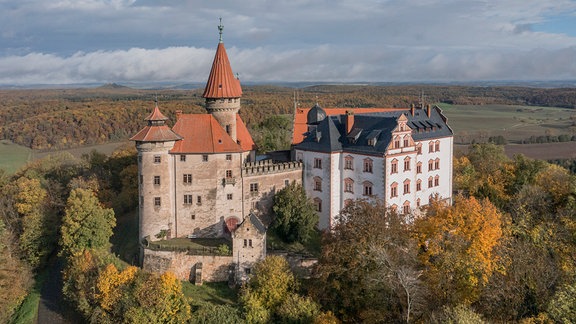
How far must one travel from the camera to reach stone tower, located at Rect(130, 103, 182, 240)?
44250 mm

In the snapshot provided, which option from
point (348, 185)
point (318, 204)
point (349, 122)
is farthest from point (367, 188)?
point (349, 122)

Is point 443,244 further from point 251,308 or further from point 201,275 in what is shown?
point 201,275

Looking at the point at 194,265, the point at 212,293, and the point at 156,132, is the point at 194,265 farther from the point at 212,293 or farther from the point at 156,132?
the point at 156,132

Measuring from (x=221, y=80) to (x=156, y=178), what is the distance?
34.9ft

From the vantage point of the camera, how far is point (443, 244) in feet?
118

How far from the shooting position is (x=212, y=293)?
39906mm

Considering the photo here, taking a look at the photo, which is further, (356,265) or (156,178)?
(156,178)

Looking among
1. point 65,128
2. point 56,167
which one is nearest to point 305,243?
point 56,167

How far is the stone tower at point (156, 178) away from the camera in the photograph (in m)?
A: 44.2

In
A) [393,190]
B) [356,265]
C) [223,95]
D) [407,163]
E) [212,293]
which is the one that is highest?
[223,95]

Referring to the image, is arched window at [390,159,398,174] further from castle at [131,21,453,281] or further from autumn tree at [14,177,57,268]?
autumn tree at [14,177,57,268]

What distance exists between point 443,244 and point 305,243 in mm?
13474

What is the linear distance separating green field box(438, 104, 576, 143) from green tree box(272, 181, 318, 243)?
64.8 m

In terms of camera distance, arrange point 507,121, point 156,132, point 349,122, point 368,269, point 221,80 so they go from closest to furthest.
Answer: point 368,269 → point 156,132 → point 221,80 → point 349,122 → point 507,121
